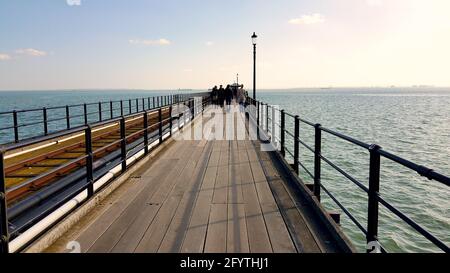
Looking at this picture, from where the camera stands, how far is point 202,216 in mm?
5402

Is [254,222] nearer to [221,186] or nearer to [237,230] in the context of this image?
[237,230]

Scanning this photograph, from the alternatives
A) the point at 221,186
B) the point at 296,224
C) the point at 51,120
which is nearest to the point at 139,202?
the point at 221,186

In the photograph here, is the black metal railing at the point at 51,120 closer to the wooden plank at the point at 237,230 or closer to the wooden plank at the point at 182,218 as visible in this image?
the wooden plank at the point at 182,218

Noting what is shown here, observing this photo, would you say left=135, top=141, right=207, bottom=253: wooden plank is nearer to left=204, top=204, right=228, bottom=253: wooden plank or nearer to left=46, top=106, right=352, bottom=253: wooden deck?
left=46, top=106, right=352, bottom=253: wooden deck

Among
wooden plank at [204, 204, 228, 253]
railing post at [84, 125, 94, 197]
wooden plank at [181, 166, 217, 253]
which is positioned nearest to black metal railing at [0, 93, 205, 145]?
railing post at [84, 125, 94, 197]

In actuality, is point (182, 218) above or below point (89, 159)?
below

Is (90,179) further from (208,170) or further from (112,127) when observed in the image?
(112,127)

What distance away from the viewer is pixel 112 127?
1917 cm

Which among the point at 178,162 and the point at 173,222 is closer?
the point at 173,222

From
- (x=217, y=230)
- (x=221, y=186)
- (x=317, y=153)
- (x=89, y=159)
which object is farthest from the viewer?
(x=221, y=186)

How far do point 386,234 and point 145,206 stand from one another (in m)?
8.36

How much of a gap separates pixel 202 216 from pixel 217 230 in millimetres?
613

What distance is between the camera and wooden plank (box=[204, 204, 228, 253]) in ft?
14.1
